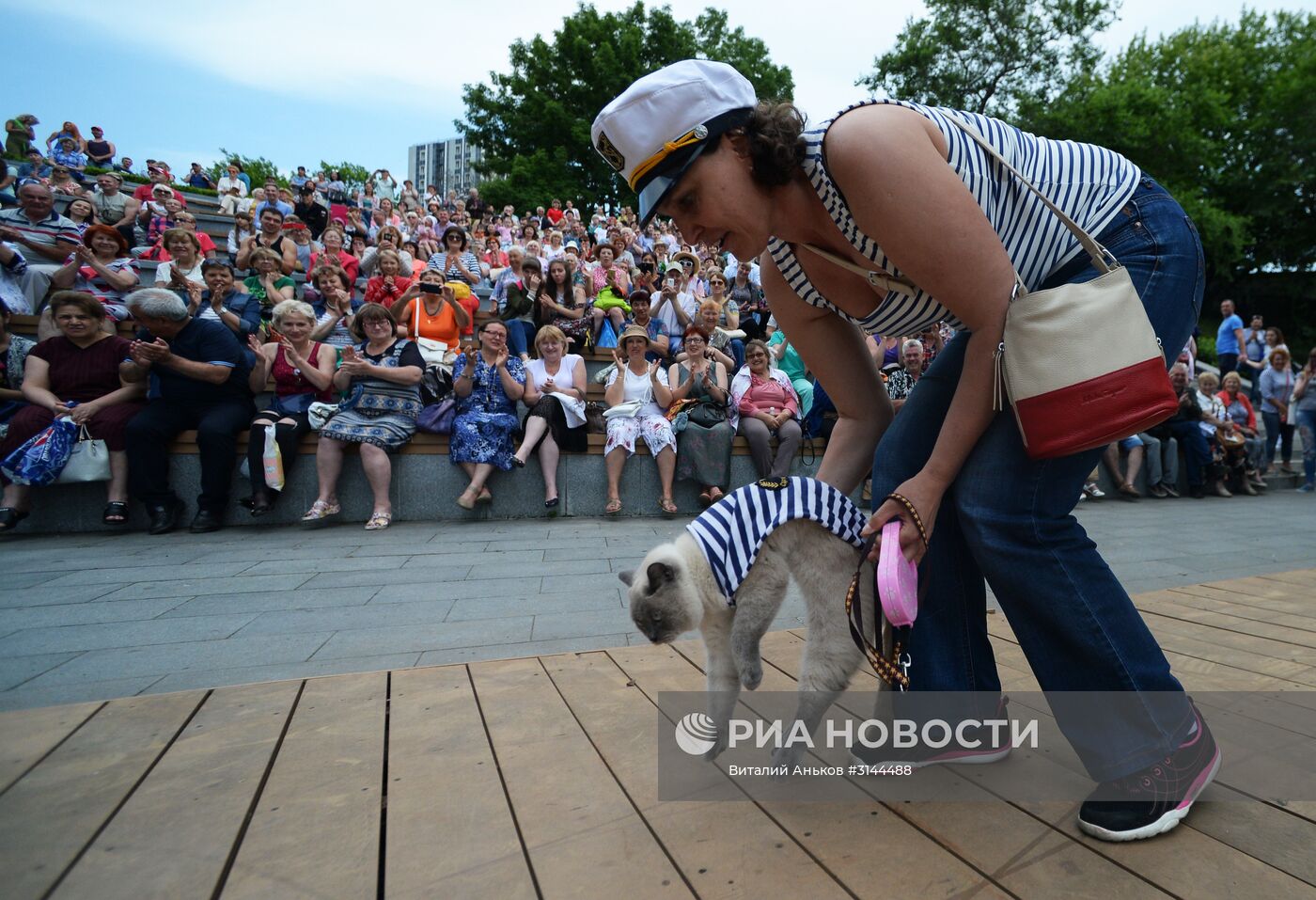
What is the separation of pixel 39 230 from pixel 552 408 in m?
7.31

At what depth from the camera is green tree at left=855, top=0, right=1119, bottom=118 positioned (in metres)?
27.4

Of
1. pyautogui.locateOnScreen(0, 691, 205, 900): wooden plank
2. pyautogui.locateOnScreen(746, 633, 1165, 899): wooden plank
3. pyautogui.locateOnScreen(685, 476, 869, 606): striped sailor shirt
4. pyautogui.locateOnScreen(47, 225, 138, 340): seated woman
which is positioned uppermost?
pyautogui.locateOnScreen(47, 225, 138, 340): seated woman

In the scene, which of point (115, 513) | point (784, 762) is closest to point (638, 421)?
point (115, 513)

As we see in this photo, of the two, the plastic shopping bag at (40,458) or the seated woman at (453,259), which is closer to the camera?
the plastic shopping bag at (40,458)

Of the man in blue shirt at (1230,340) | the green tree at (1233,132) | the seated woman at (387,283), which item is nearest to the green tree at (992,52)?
the green tree at (1233,132)

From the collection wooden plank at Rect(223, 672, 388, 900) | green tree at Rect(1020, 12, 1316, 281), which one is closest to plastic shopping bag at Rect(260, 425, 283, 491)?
wooden plank at Rect(223, 672, 388, 900)

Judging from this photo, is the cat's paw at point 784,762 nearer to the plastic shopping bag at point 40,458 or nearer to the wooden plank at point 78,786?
the wooden plank at point 78,786

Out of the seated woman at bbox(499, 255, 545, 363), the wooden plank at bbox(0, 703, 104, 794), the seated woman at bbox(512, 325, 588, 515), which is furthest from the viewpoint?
the seated woman at bbox(499, 255, 545, 363)

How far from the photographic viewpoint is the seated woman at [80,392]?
17.9 ft

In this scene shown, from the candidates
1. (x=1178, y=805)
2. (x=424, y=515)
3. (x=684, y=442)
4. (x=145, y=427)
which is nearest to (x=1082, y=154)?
(x=1178, y=805)

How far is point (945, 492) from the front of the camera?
1.68 meters

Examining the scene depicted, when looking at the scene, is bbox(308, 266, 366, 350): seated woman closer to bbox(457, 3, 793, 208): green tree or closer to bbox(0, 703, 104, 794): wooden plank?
bbox(0, 703, 104, 794): wooden plank

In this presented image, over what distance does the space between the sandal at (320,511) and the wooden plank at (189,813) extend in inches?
151

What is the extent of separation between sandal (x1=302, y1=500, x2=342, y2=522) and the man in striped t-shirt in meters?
4.99
